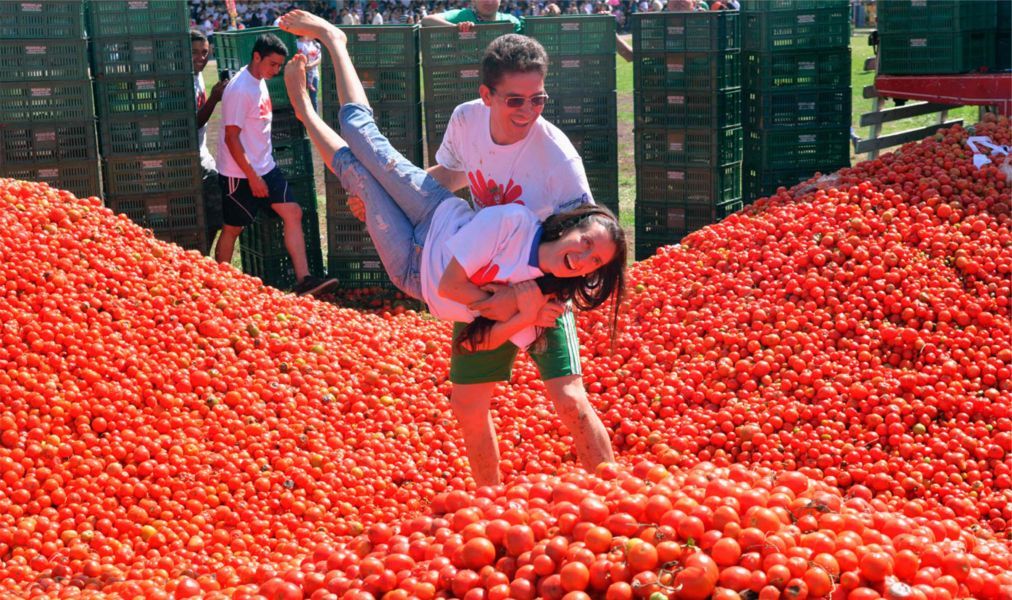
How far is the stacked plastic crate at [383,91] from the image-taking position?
821 cm

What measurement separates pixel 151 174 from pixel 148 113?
1.44 ft

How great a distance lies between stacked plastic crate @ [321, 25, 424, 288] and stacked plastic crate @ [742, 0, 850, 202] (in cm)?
252

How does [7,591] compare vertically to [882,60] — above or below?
below

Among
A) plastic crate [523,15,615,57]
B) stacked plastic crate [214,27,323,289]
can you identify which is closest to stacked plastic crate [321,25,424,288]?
stacked plastic crate [214,27,323,289]

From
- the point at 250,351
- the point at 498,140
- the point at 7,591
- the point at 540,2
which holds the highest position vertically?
the point at 540,2

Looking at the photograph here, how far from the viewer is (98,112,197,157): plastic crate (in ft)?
26.0

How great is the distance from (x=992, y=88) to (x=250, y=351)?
20.7ft

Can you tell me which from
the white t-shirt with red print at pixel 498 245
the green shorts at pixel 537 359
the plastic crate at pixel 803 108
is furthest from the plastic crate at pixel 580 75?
the white t-shirt with red print at pixel 498 245

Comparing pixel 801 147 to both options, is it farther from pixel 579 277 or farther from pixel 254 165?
pixel 579 277

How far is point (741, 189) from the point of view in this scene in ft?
28.3

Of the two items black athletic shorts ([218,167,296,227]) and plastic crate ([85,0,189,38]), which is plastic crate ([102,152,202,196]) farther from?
plastic crate ([85,0,189,38])

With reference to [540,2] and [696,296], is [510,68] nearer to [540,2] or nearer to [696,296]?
[696,296]

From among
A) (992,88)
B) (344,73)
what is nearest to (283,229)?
(344,73)

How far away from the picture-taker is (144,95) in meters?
7.93
